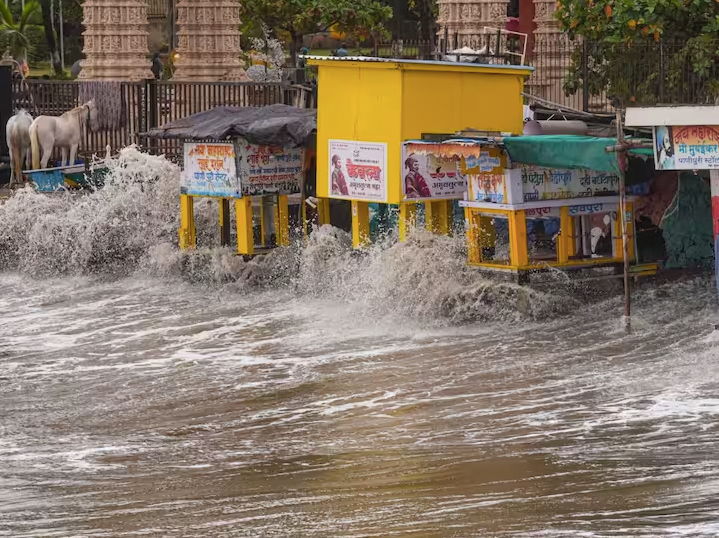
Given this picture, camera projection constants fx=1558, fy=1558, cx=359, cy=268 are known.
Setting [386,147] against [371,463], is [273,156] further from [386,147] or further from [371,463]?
[371,463]

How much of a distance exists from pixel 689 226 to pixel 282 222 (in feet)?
15.1

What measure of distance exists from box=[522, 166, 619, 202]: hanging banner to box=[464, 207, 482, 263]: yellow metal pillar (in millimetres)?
560

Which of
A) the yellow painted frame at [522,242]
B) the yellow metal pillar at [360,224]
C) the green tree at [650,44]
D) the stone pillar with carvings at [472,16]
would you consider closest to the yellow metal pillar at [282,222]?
the yellow metal pillar at [360,224]

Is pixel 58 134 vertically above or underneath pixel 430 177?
above

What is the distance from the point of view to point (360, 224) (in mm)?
15734

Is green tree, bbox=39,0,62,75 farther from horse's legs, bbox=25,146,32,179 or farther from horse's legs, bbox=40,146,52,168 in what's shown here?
horse's legs, bbox=40,146,52,168

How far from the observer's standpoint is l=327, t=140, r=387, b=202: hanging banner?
15.1m

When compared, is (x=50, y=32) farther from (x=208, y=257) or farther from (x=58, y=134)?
(x=208, y=257)

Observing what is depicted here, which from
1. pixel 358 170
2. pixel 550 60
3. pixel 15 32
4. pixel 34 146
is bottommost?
pixel 34 146

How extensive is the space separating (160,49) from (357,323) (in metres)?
34.0

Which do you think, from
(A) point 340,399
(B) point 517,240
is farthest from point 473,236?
(A) point 340,399

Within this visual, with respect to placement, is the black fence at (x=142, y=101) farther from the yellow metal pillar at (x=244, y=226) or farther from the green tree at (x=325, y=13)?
the green tree at (x=325, y=13)

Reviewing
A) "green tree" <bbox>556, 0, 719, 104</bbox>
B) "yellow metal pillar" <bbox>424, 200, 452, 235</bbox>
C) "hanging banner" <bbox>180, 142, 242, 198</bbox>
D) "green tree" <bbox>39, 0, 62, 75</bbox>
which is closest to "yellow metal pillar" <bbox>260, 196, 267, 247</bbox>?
"hanging banner" <bbox>180, 142, 242, 198</bbox>

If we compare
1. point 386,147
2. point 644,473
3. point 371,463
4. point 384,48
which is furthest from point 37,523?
point 384,48
